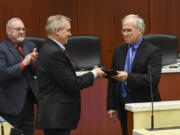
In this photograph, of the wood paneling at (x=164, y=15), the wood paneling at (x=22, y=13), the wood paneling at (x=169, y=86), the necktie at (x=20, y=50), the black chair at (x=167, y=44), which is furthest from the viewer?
the wood paneling at (x=164, y=15)

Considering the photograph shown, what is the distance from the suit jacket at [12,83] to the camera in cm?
309

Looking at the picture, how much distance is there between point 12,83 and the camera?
3123 mm

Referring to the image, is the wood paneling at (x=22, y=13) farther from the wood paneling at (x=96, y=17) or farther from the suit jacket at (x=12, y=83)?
the suit jacket at (x=12, y=83)

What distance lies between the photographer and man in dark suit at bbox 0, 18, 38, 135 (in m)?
3.06

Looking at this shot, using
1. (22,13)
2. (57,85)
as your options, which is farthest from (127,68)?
(22,13)

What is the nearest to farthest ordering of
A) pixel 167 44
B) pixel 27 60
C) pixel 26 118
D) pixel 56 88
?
pixel 56 88 < pixel 27 60 < pixel 26 118 < pixel 167 44

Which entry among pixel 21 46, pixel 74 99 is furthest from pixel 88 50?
pixel 74 99

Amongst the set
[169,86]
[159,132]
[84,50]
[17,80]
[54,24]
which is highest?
[54,24]

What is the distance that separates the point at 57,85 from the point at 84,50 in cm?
203

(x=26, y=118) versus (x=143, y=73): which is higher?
(x=143, y=73)

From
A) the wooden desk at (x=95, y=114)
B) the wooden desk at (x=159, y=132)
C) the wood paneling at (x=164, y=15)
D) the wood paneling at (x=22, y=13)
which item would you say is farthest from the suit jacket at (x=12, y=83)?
the wood paneling at (x=164, y=15)

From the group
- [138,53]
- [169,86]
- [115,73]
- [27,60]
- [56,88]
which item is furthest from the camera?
[169,86]

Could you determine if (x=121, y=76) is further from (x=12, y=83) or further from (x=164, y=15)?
(x=164, y=15)

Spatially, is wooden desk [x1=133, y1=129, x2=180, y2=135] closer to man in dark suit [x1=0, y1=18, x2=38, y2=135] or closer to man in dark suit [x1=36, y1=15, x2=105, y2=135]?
man in dark suit [x1=36, y1=15, x2=105, y2=135]
